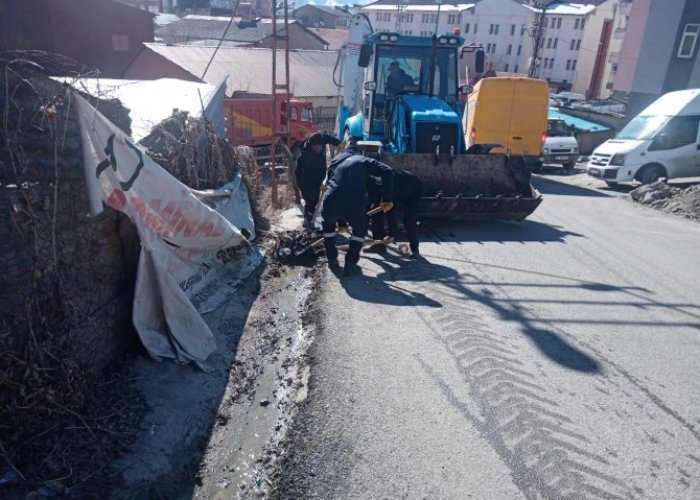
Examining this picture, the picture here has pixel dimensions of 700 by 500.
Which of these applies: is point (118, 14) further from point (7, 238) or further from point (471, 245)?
point (7, 238)

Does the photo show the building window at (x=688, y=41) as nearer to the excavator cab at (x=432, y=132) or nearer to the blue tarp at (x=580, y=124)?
the blue tarp at (x=580, y=124)

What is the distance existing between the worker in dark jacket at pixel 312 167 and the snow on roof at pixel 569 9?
152 ft

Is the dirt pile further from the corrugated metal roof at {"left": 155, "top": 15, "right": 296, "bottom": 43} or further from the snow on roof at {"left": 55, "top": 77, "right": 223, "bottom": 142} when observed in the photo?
the corrugated metal roof at {"left": 155, "top": 15, "right": 296, "bottom": 43}

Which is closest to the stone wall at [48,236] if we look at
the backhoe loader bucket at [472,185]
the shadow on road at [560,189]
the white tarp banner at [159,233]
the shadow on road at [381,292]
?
Answer: the white tarp banner at [159,233]

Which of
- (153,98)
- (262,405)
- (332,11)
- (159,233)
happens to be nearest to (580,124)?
(153,98)

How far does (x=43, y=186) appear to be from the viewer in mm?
3514

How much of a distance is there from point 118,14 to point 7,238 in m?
25.9

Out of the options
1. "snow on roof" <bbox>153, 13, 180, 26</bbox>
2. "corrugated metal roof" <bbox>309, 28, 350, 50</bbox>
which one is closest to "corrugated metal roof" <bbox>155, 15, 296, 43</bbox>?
"snow on roof" <bbox>153, 13, 180, 26</bbox>

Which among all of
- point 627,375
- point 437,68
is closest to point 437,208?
point 437,68

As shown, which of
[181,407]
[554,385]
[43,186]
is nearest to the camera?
[43,186]

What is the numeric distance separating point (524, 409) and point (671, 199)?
10498mm

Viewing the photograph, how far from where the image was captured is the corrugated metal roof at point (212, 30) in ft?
127

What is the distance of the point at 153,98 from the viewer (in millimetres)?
7957

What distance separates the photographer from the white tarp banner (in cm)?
402
